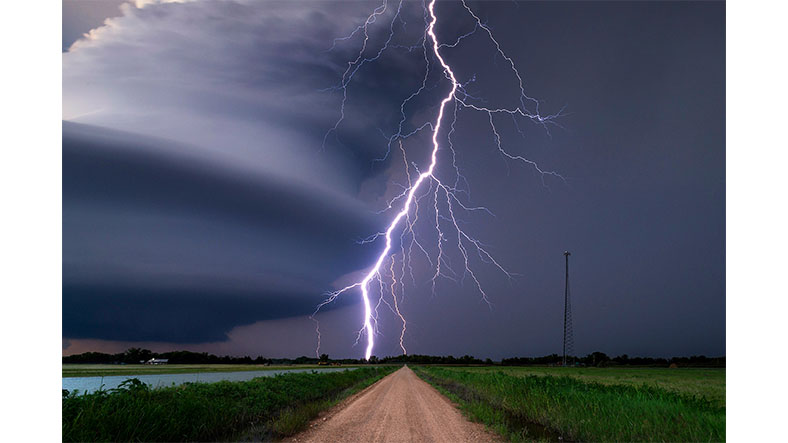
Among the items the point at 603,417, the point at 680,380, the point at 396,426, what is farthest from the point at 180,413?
the point at 680,380

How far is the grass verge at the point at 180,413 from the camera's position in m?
6.73

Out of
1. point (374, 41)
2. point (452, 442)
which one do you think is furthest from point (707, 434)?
point (374, 41)

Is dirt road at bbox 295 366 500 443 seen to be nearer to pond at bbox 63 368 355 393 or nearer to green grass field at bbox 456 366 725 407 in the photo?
pond at bbox 63 368 355 393

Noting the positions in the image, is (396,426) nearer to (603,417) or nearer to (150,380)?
(603,417)

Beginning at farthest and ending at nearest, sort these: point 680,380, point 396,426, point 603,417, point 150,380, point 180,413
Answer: point 680,380, point 150,380, point 396,426, point 603,417, point 180,413

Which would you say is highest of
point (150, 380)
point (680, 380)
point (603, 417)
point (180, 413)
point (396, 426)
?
point (180, 413)

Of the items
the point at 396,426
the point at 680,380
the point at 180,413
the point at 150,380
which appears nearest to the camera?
the point at 180,413

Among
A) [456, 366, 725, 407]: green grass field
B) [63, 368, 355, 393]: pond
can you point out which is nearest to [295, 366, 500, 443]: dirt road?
[63, 368, 355, 393]: pond

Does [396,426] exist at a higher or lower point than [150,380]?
higher

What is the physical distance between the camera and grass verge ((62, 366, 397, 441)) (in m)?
6.73

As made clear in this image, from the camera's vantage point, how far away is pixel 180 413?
8.85m

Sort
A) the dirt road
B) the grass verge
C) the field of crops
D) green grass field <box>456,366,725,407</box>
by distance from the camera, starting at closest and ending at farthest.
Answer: the grass verge < the field of crops < the dirt road < green grass field <box>456,366,725,407</box>

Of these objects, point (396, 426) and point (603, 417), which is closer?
point (603, 417)
